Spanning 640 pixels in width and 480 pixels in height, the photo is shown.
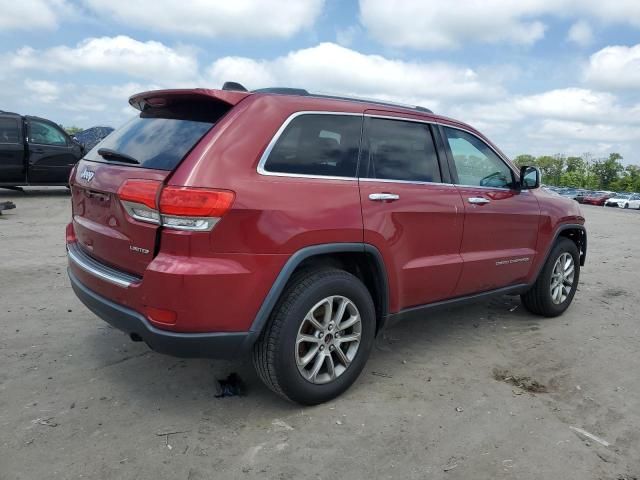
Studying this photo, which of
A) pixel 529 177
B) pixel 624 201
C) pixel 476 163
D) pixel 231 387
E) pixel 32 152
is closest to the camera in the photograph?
pixel 231 387

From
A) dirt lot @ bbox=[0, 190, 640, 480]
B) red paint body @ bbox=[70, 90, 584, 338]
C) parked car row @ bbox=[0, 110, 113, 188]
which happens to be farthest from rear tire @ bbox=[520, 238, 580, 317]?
parked car row @ bbox=[0, 110, 113, 188]

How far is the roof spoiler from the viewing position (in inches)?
113

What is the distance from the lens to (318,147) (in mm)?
3068

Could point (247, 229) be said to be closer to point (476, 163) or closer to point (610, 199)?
point (476, 163)

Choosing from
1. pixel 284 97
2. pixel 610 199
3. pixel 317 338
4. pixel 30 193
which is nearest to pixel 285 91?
pixel 284 97

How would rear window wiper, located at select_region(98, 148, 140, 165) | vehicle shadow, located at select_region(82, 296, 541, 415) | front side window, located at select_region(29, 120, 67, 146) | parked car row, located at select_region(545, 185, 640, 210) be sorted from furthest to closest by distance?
parked car row, located at select_region(545, 185, 640, 210), front side window, located at select_region(29, 120, 67, 146), vehicle shadow, located at select_region(82, 296, 541, 415), rear window wiper, located at select_region(98, 148, 140, 165)

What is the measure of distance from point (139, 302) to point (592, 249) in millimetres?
9073

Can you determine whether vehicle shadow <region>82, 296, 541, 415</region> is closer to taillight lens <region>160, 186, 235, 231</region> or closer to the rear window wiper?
taillight lens <region>160, 186, 235, 231</region>

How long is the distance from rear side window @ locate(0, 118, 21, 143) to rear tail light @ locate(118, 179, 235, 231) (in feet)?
35.6

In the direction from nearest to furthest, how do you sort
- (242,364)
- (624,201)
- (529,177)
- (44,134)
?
1. (242,364)
2. (529,177)
3. (44,134)
4. (624,201)

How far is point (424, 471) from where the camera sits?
8.22 ft

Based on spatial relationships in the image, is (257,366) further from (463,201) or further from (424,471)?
(463,201)

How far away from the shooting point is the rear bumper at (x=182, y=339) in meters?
2.63

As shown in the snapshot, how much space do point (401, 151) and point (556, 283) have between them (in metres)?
2.44
